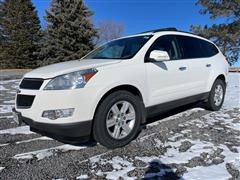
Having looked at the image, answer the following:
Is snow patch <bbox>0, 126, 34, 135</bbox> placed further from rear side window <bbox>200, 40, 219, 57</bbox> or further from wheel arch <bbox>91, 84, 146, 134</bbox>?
rear side window <bbox>200, 40, 219, 57</bbox>

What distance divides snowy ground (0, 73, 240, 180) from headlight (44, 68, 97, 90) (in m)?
1.00

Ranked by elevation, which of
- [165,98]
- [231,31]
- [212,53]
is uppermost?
[231,31]

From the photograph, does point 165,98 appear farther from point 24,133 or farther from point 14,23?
point 14,23

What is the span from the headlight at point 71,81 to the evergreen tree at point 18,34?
2847cm

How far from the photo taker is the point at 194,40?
564cm

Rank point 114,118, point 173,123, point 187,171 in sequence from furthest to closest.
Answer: point 173,123 < point 114,118 < point 187,171

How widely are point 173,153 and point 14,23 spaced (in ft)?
108

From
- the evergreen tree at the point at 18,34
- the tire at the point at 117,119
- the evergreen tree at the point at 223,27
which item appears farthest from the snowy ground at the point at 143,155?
the evergreen tree at the point at 18,34

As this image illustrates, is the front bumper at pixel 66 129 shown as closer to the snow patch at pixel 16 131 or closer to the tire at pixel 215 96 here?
the snow patch at pixel 16 131

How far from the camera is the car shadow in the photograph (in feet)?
9.98

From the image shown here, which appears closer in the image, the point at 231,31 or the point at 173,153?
the point at 173,153

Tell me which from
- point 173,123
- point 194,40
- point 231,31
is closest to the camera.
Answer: point 173,123

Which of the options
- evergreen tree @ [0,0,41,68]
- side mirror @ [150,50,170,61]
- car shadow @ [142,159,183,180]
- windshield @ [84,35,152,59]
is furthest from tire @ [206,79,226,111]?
evergreen tree @ [0,0,41,68]

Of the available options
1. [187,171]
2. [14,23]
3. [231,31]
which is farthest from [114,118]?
[14,23]
